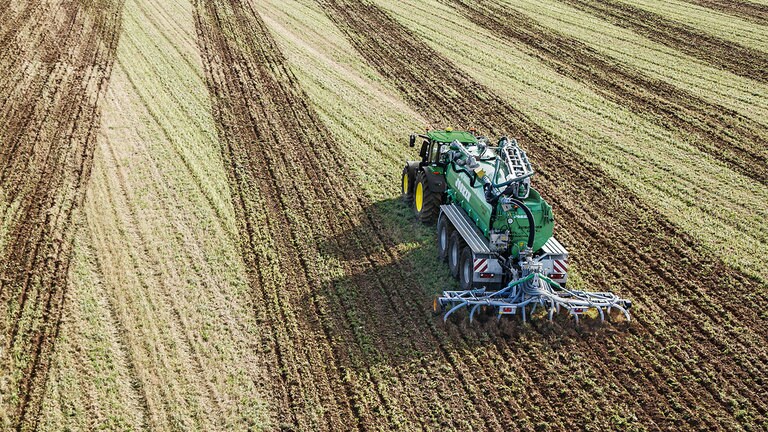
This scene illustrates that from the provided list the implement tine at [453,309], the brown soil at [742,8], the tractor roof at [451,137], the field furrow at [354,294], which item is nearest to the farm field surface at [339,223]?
the field furrow at [354,294]

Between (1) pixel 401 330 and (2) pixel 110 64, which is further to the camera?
(2) pixel 110 64

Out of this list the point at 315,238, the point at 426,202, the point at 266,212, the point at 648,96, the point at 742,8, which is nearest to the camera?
the point at 315,238

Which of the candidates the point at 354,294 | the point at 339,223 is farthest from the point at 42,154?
the point at 354,294

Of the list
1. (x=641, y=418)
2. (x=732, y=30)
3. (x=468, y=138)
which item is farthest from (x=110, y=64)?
(x=732, y=30)

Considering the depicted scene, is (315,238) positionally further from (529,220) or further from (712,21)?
(712,21)

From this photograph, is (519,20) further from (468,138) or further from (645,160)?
(468,138)

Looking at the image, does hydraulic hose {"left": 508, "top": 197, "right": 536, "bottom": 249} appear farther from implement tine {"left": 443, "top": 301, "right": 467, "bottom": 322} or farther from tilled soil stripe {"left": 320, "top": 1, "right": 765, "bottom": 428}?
tilled soil stripe {"left": 320, "top": 1, "right": 765, "bottom": 428}
